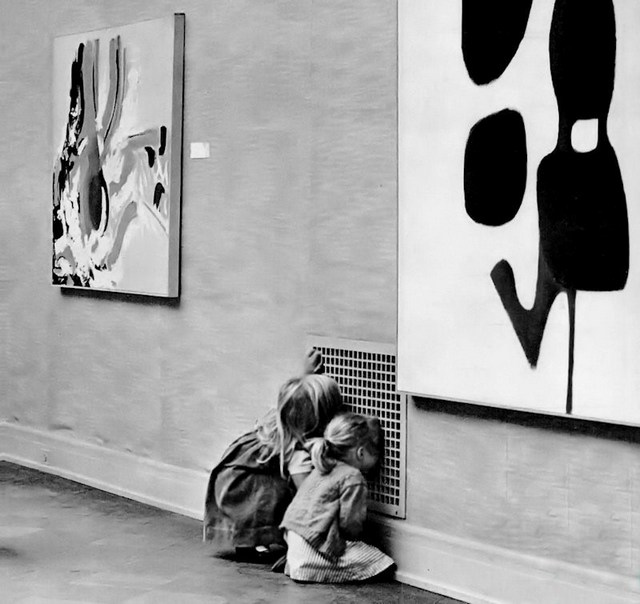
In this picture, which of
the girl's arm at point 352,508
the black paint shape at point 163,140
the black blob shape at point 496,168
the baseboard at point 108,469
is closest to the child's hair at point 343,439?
the girl's arm at point 352,508

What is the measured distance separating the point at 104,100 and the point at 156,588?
2636mm

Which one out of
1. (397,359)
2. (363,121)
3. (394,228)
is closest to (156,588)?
(397,359)

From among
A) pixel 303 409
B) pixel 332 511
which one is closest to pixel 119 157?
pixel 303 409

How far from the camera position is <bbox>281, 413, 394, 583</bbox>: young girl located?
3973mm

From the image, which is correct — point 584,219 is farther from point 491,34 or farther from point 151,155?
point 151,155

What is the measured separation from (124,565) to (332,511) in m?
0.86

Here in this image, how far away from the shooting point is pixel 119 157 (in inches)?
214

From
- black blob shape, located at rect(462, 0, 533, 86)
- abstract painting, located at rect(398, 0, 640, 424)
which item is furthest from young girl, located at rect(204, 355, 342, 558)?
black blob shape, located at rect(462, 0, 533, 86)

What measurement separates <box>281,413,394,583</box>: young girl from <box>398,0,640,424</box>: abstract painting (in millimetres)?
360

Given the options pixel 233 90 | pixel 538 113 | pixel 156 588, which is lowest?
pixel 156 588

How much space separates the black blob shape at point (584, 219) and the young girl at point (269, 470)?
1.15 meters

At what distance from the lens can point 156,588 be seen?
391cm

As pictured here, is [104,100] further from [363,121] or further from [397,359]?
[397,359]

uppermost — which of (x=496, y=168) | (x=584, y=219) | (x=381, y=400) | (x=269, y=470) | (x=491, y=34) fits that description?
(x=491, y=34)
